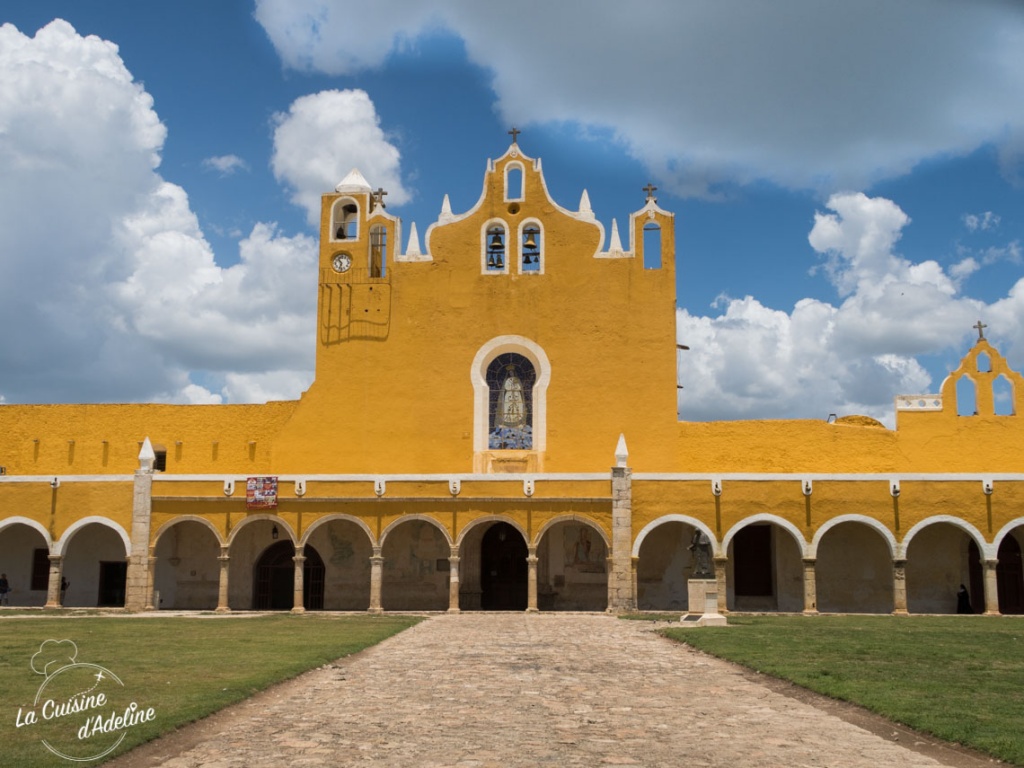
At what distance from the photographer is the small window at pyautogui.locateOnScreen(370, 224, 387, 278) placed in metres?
28.8

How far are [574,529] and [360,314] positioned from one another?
836 centimetres

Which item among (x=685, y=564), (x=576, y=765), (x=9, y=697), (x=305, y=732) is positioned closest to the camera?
(x=576, y=765)

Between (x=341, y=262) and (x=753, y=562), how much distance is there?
1377 cm

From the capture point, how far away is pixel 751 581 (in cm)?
2577

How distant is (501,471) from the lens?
2670cm

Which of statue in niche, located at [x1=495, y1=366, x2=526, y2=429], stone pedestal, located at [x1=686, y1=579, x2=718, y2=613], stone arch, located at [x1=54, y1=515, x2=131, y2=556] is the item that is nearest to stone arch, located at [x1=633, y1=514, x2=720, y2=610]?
statue in niche, located at [x1=495, y1=366, x2=526, y2=429]

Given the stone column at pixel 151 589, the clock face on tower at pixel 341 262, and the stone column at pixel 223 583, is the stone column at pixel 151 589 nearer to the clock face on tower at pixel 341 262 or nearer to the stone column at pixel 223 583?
the stone column at pixel 223 583

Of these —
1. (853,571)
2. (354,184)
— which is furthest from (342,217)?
(853,571)

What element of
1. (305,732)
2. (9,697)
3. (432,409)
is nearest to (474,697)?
(305,732)

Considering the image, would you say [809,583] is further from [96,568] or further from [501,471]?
Result: [96,568]

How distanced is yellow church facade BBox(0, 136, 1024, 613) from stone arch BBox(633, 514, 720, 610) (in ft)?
0.23

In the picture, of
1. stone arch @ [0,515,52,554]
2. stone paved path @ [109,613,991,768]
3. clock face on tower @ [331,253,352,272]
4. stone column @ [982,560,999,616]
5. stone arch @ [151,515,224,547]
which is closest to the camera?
stone paved path @ [109,613,991,768]

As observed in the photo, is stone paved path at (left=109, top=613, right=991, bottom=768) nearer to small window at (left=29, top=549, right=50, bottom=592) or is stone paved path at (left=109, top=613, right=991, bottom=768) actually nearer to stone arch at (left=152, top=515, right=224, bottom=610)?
stone arch at (left=152, top=515, right=224, bottom=610)

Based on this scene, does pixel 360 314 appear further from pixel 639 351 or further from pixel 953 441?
pixel 953 441
